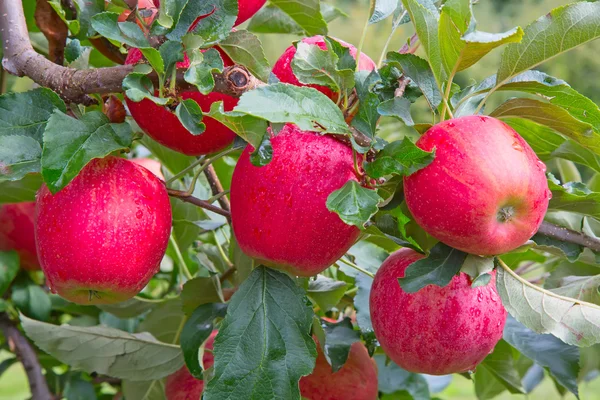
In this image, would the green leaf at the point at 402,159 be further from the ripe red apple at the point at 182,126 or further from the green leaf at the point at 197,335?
the green leaf at the point at 197,335

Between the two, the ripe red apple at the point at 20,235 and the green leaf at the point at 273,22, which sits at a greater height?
the green leaf at the point at 273,22

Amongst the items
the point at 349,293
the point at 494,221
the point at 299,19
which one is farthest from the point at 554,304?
the point at 299,19

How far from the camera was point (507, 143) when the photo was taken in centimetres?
54

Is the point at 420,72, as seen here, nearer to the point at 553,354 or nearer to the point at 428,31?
the point at 428,31

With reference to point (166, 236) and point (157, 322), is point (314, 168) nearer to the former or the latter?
point (166, 236)

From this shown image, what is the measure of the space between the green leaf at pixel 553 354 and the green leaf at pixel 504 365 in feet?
0.15

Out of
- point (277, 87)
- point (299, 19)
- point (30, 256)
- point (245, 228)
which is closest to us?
point (277, 87)

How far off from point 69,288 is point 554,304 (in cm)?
44

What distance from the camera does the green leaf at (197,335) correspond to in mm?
724

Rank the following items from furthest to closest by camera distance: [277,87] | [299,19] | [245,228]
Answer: [299,19]
[245,228]
[277,87]

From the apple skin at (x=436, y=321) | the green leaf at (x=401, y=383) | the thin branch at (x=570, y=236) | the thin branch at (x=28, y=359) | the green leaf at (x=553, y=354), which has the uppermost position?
the thin branch at (x=570, y=236)

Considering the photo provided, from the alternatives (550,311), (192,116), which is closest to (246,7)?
(192,116)

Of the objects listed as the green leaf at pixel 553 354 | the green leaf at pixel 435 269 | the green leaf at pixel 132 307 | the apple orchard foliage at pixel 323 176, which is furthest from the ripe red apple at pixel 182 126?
the green leaf at pixel 553 354

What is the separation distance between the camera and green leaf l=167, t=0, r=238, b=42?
0.58 metres
